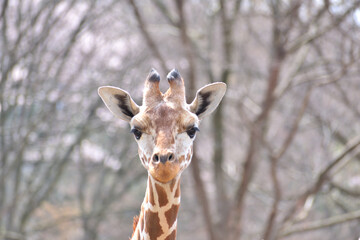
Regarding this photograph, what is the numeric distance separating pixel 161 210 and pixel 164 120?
77 centimetres

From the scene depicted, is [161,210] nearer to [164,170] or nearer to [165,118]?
[164,170]

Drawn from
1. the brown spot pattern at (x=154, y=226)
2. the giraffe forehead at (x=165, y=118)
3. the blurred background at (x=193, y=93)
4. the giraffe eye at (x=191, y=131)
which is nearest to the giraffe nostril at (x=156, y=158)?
the giraffe forehead at (x=165, y=118)

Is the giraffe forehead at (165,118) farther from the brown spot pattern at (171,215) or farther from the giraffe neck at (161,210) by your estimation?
the brown spot pattern at (171,215)

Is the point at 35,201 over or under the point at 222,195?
over

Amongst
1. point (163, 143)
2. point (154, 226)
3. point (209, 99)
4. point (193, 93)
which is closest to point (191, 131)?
point (163, 143)

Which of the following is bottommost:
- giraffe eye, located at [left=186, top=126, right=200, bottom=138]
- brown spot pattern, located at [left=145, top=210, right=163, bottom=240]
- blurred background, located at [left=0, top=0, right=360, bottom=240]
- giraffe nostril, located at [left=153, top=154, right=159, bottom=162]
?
brown spot pattern, located at [left=145, top=210, right=163, bottom=240]

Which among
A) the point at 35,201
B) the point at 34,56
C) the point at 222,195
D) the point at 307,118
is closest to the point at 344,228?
the point at 307,118

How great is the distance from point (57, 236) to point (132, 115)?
14443mm

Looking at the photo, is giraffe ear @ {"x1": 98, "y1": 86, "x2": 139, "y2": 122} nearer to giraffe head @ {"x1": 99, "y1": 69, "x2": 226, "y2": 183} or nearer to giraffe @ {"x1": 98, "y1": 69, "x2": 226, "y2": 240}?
giraffe head @ {"x1": 99, "y1": 69, "x2": 226, "y2": 183}

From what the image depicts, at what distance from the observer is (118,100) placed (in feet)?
14.8

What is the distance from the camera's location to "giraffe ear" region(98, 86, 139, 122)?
4.48m

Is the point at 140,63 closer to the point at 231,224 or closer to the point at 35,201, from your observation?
the point at 35,201

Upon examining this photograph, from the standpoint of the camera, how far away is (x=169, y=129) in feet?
13.3

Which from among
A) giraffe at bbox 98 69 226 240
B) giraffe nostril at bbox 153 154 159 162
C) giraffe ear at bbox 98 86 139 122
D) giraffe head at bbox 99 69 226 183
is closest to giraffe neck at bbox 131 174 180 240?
giraffe at bbox 98 69 226 240
